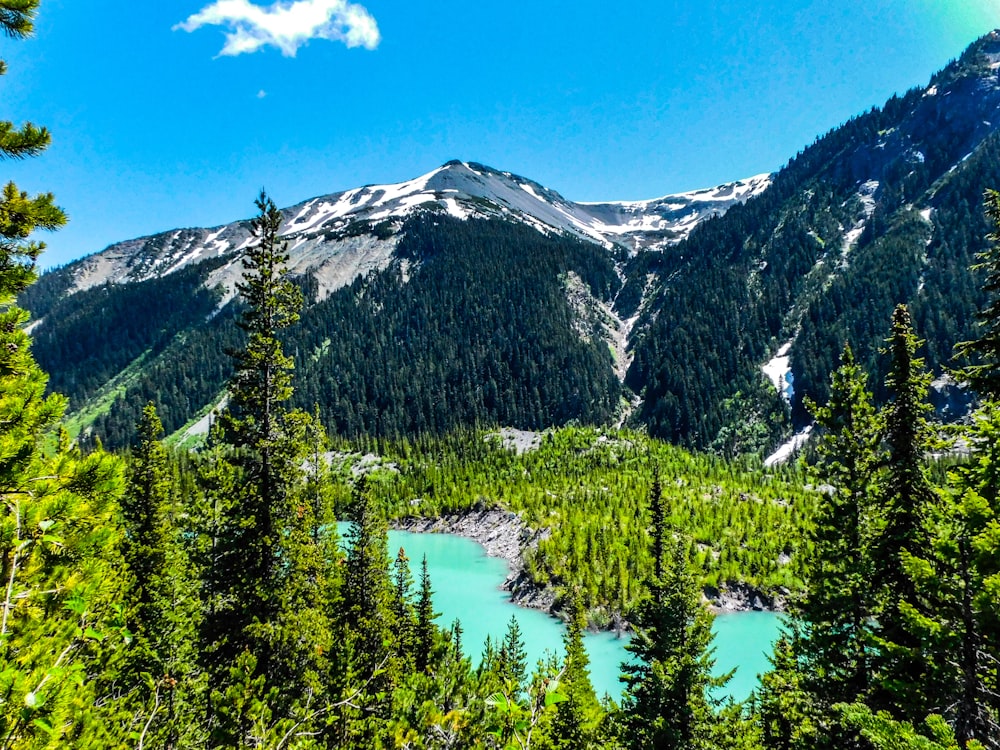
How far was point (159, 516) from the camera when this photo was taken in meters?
18.1

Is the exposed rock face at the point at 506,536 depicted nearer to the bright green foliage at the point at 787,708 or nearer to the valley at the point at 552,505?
the valley at the point at 552,505

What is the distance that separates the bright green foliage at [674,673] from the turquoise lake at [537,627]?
1437cm

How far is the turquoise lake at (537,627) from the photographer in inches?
1444

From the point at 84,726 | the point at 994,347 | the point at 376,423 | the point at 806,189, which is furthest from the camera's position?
the point at 806,189

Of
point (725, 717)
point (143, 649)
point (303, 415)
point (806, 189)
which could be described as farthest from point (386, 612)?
point (806, 189)

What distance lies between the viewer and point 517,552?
6450 cm

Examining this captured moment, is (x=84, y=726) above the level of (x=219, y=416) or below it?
below

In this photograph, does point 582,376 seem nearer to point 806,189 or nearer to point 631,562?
point 631,562

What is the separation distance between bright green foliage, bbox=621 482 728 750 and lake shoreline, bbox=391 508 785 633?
1239 inches

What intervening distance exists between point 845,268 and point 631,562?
449 ft

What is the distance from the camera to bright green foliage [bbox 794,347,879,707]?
38.7 ft

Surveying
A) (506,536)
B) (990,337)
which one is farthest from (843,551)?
(506,536)

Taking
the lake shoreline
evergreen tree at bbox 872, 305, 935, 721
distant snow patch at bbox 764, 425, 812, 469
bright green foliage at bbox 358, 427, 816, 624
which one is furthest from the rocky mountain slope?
evergreen tree at bbox 872, 305, 935, 721

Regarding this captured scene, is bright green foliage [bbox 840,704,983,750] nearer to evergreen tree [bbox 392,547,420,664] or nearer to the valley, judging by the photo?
the valley
